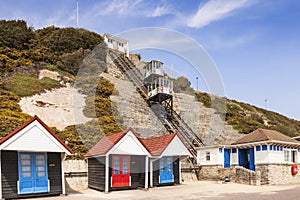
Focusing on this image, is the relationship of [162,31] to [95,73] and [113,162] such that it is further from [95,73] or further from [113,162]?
[95,73]

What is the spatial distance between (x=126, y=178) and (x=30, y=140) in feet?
19.1

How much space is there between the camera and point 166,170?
19.1 metres

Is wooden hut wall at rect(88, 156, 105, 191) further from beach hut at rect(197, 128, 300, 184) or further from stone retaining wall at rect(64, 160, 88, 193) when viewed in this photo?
beach hut at rect(197, 128, 300, 184)

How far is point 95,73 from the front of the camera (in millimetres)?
39438

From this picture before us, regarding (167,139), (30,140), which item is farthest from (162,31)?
(30,140)

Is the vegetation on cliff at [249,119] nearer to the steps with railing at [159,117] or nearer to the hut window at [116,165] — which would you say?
the steps with railing at [159,117]

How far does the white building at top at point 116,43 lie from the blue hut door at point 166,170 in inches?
1345

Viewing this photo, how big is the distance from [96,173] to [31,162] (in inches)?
163

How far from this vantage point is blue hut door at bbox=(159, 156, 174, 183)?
61.7ft

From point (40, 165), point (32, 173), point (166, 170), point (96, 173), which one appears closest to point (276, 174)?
point (166, 170)

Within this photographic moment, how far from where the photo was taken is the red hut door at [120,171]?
54.0 feet

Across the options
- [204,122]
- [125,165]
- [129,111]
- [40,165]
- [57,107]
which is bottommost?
[125,165]

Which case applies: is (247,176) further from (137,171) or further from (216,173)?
(137,171)

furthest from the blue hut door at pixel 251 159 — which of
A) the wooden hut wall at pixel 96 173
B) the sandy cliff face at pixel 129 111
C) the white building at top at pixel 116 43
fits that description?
the white building at top at pixel 116 43
